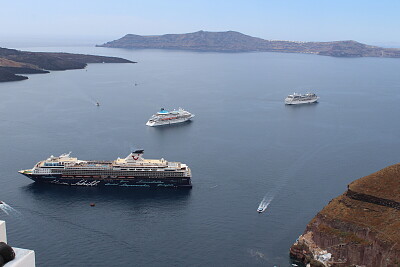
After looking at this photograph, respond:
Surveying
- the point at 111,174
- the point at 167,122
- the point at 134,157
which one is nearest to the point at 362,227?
the point at 134,157

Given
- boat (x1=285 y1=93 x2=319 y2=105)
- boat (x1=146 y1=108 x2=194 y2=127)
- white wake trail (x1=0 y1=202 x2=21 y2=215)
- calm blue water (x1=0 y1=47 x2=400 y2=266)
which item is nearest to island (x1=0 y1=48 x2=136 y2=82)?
calm blue water (x1=0 y1=47 x2=400 y2=266)

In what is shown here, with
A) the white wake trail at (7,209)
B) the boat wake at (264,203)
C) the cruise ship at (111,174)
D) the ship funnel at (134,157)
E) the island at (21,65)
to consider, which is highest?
the island at (21,65)

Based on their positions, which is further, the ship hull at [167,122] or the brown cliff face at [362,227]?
the ship hull at [167,122]

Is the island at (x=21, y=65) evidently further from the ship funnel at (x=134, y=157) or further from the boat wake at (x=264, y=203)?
the boat wake at (x=264, y=203)

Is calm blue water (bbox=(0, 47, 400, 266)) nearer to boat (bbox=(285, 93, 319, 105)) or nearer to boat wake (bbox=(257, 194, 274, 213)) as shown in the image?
boat wake (bbox=(257, 194, 274, 213))

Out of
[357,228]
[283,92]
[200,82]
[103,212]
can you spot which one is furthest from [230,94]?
[357,228]

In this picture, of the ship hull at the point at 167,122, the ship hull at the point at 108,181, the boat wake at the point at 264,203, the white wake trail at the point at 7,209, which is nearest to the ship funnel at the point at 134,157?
the ship hull at the point at 108,181
